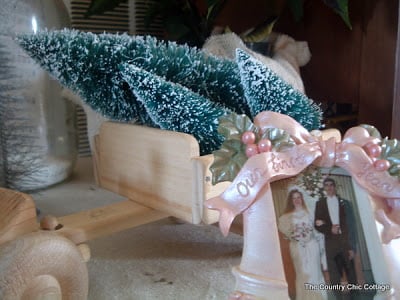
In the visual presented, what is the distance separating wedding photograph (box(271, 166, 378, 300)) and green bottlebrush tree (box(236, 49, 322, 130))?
0.15 m

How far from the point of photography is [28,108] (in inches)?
29.3

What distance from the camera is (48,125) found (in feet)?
2.58

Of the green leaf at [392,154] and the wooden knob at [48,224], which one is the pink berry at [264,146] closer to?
the green leaf at [392,154]

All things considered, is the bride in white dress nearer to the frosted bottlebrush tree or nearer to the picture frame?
the picture frame

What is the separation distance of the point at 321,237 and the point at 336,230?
12mm

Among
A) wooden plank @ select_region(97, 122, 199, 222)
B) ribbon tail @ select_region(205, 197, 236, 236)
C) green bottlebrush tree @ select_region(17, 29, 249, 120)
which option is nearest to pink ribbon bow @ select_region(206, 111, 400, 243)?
ribbon tail @ select_region(205, 197, 236, 236)

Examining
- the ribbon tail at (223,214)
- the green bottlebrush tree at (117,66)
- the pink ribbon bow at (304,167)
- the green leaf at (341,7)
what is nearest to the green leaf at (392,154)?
the pink ribbon bow at (304,167)

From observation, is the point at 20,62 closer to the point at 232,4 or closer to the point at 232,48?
the point at 232,48

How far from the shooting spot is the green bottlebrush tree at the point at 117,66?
42 centimetres

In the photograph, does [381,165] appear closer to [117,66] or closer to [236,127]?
[236,127]

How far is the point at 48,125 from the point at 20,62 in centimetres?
13

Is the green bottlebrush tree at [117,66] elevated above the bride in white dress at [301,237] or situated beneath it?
elevated above

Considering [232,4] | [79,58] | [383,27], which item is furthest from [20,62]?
[383,27]

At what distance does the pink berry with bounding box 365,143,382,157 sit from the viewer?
0.92 ft
